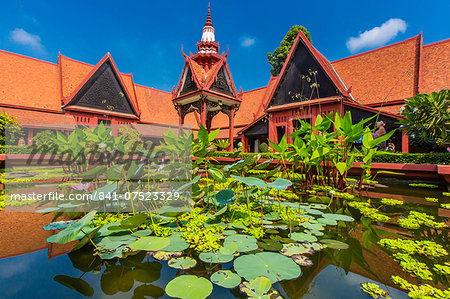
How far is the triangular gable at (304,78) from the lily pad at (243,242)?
28.8ft

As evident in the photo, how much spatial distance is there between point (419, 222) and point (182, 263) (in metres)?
1.89

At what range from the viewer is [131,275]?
88cm

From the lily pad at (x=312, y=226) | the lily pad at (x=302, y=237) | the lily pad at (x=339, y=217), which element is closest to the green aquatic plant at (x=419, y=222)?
the lily pad at (x=339, y=217)

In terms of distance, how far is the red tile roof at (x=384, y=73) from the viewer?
925 cm

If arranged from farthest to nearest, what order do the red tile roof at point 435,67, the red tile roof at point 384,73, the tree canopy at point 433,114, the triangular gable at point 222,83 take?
1. the triangular gable at point 222,83
2. the red tile roof at point 384,73
3. the red tile roof at point 435,67
4. the tree canopy at point 433,114

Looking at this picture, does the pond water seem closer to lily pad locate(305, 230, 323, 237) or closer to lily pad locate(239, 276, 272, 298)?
lily pad locate(239, 276, 272, 298)

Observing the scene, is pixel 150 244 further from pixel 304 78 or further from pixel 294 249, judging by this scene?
pixel 304 78

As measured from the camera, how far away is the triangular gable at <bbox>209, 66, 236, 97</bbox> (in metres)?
11.2

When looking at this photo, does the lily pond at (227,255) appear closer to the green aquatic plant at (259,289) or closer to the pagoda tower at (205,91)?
the green aquatic plant at (259,289)

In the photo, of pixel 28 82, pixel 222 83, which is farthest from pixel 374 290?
pixel 28 82

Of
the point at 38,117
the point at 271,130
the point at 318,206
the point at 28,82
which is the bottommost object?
the point at 318,206

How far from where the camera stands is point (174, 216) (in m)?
1.45

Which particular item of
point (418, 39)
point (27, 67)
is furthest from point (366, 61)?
point (27, 67)

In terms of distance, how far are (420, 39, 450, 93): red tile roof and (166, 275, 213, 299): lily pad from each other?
1195 cm
